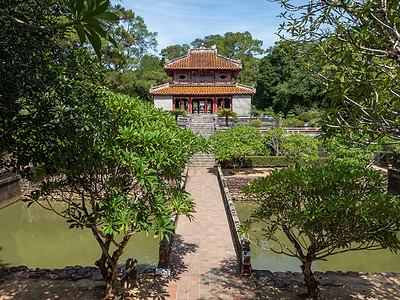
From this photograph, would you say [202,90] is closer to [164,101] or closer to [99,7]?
[164,101]

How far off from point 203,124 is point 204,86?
736cm

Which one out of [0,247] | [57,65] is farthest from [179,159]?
[0,247]

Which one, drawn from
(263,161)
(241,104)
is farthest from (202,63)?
(263,161)

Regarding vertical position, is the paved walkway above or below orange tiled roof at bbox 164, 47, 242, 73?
below

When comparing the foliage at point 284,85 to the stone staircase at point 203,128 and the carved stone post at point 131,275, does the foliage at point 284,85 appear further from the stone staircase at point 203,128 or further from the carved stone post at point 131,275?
the carved stone post at point 131,275

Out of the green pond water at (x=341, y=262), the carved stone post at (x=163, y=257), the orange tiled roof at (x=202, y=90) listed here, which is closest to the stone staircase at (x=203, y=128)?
the orange tiled roof at (x=202, y=90)

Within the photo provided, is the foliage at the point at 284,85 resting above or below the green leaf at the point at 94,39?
above

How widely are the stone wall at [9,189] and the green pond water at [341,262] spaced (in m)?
13.3

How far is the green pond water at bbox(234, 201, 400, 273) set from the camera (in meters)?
9.30

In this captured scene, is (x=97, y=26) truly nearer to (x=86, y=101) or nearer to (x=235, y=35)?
(x=86, y=101)

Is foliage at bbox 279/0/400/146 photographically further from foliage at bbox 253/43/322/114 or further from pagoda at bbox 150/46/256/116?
foliage at bbox 253/43/322/114

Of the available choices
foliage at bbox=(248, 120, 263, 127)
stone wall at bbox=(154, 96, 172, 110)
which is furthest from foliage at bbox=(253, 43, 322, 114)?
stone wall at bbox=(154, 96, 172, 110)

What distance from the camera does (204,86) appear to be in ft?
111

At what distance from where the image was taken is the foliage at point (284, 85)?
115ft
